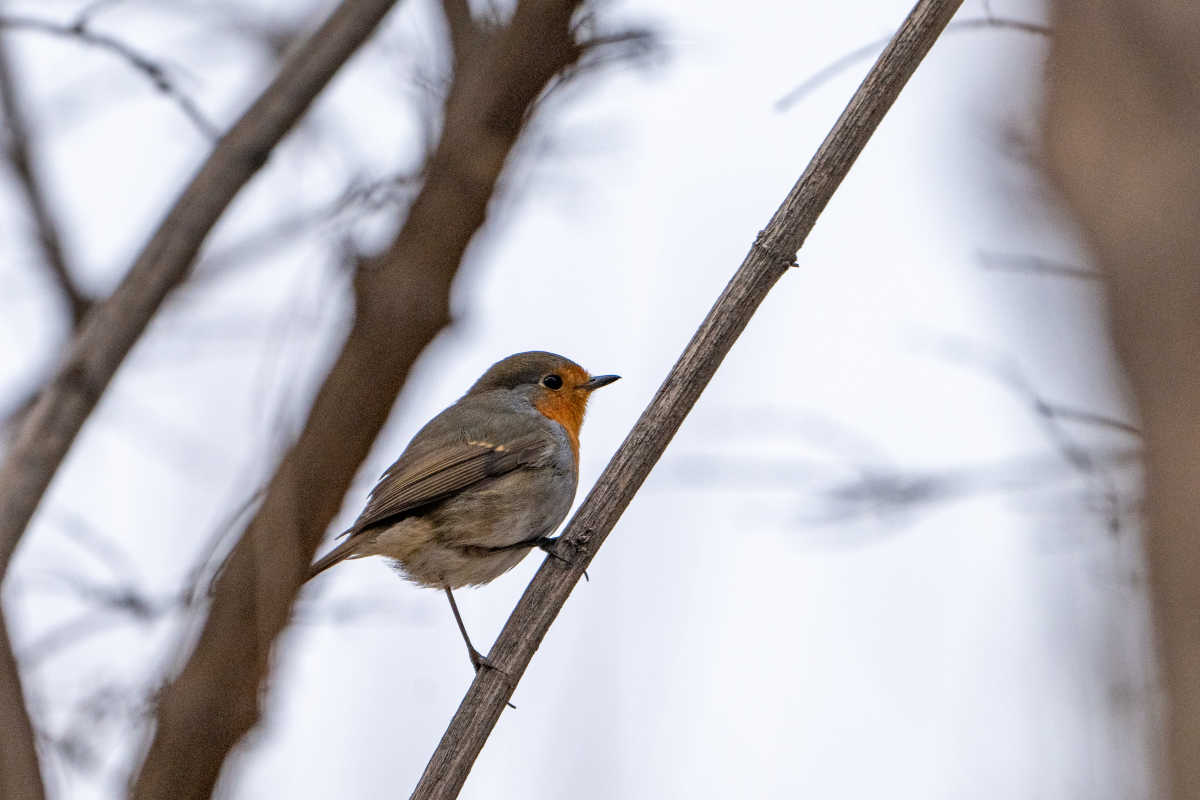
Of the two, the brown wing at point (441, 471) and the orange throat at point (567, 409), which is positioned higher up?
the orange throat at point (567, 409)

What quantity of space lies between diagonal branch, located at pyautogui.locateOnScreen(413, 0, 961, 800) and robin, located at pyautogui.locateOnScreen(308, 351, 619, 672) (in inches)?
46.8

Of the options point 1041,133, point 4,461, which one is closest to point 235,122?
point 4,461

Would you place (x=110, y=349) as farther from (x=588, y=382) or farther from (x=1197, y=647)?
(x=1197, y=647)

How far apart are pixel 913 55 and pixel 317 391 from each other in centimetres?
196

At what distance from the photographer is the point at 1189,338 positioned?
4727mm

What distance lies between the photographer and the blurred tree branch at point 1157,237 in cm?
440

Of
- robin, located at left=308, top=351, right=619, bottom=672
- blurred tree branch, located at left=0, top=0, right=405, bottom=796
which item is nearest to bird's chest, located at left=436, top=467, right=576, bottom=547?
robin, located at left=308, top=351, right=619, bottom=672

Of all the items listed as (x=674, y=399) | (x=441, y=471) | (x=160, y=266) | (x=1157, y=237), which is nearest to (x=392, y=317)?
(x=160, y=266)

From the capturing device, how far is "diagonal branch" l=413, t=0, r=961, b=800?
245 centimetres

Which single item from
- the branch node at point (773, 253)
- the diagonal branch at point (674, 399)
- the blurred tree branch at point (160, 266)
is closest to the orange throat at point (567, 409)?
the blurred tree branch at point (160, 266)

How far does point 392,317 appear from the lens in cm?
358

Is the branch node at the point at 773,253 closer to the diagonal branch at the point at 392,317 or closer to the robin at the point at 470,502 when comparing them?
the diagonal branch at the point at 392,317

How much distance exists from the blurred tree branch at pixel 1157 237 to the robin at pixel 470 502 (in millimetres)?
2113

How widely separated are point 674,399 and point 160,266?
1.57 meters
